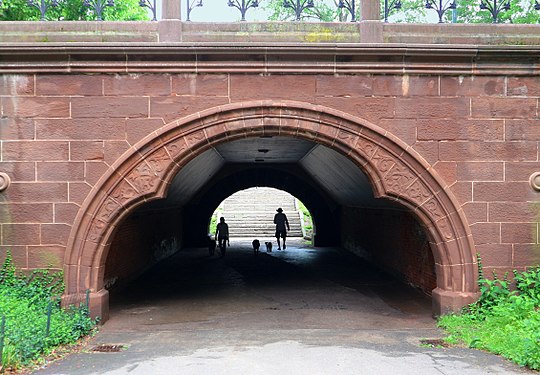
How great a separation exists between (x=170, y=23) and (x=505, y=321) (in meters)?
5.33

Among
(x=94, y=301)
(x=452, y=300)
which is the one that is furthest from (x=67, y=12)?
(x=452, y=300)

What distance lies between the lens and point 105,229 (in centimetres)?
637

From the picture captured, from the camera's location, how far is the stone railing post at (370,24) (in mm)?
6531

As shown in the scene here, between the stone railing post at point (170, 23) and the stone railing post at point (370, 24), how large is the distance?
91.2 inches

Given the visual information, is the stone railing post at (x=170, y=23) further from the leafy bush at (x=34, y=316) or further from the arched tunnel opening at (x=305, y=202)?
the leafy bush at (x=34, y=316)

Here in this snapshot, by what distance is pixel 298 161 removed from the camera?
15008 mm

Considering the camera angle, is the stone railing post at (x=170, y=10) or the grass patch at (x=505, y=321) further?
the stone railing post at (x=170, y=10)

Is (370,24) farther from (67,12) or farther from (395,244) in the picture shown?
(67,12)

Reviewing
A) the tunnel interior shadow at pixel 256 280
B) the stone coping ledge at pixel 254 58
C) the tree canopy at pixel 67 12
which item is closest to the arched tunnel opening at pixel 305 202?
the tunnel interior shadow at pixel 256 280

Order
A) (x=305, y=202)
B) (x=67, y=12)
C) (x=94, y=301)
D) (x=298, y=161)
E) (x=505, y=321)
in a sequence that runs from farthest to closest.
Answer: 1. (x=305, y=202)
2. (x=298, y=161)
3. (x=67, y=12)
4. (x=94, y=301)
5. (x=505, y=321)

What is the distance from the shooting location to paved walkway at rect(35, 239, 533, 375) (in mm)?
4891

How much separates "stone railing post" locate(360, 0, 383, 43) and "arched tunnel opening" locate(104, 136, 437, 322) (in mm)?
1768

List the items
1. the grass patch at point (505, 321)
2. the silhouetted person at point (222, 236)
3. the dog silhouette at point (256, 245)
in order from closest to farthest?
the grass patch at point (505, 321) < the silhouetted person at point (222, 236) < the dog silhouette at point (256, 245)

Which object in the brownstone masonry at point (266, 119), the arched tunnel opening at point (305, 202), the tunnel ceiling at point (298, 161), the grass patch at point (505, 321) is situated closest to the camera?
the grass patch at point (505, 321)
